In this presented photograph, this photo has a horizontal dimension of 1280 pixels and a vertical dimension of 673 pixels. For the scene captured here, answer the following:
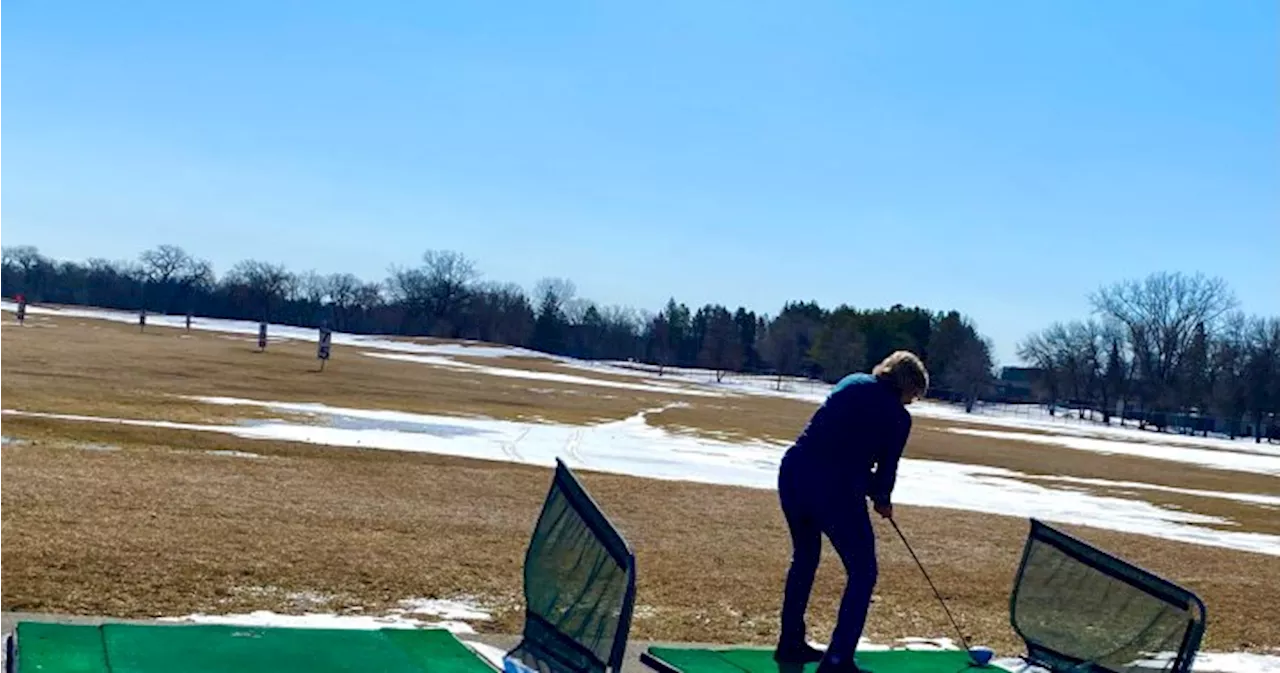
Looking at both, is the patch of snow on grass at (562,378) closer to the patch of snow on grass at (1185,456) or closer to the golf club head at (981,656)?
the patch of snow on grass at (1185,456)

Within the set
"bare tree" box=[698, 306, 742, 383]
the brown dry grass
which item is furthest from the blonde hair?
"bare tree" box=[698, 306, 742, 383]

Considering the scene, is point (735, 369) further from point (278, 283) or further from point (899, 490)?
point (899, 490)

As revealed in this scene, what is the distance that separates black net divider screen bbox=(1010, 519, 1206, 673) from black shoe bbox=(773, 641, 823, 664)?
65.0 inches

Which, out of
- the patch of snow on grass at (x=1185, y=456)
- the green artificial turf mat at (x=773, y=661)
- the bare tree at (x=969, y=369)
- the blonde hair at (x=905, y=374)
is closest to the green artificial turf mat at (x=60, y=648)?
the green artificial turf mat at (x=773, y=661)

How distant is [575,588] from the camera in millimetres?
6984

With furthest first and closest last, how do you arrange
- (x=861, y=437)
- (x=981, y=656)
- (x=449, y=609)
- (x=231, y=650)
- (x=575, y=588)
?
(x=449, y=609) → (x=981, y=656) → (x=231, y=650) → (x=861, y=437) → (x=575, y=588)

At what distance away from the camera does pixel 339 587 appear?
10.4 metres

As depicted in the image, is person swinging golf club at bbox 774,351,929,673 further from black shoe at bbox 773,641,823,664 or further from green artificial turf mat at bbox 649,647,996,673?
green artificial turf mat at bbox 649,647,996,673

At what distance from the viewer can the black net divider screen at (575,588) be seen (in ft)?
20.1

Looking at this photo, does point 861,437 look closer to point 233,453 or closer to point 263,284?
point 233,453

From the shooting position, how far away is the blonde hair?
24.7 ft

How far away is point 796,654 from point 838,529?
1.24 m

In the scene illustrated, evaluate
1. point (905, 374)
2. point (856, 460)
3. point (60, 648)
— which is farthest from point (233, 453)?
point (905, 374)

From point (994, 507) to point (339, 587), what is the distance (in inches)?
598
